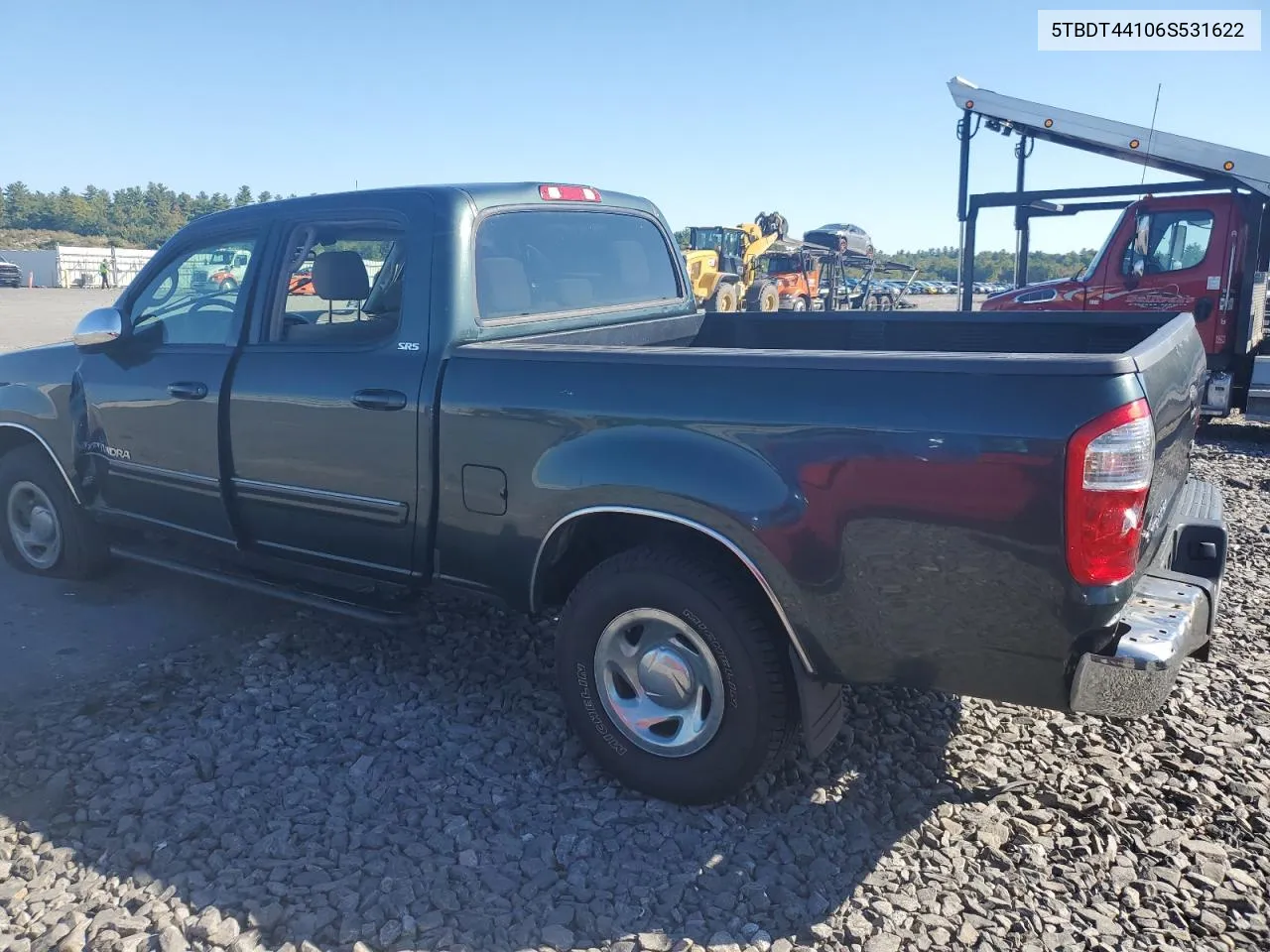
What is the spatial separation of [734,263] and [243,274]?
21142 mm

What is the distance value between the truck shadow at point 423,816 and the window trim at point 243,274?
4.66 ft

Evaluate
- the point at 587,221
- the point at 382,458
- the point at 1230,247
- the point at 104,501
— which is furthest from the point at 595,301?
the point at 1230,247

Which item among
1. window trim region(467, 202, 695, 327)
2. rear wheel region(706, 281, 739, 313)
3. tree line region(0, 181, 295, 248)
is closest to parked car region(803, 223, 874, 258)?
rear wheel region(706, 281, 739, 313)

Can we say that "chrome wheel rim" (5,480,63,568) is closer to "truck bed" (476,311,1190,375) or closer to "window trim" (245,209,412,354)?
"window trim" (245,209,412,354)

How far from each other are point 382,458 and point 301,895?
58.6 inches

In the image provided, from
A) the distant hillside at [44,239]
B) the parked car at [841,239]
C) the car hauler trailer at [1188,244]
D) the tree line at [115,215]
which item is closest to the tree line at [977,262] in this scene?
the tree line at [115,215]

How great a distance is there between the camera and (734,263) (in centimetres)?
2447

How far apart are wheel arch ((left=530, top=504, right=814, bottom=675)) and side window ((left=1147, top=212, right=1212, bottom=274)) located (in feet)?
30.2

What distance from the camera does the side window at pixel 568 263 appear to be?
3.77 m

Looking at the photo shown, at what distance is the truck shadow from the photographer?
8.59 feet

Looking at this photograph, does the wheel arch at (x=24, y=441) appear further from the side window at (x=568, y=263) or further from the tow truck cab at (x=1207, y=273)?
the tow truck cab at (x=1207, y=273)

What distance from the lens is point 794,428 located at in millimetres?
2666

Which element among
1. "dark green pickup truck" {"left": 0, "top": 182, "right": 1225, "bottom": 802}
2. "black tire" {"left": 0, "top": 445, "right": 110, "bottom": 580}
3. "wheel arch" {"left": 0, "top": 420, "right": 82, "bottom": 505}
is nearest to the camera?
"dark green pickup truck" {"left": 0, "top": 182, "right": 1225, "bottom": 802}

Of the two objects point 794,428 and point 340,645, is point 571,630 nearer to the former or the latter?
point 794,428
